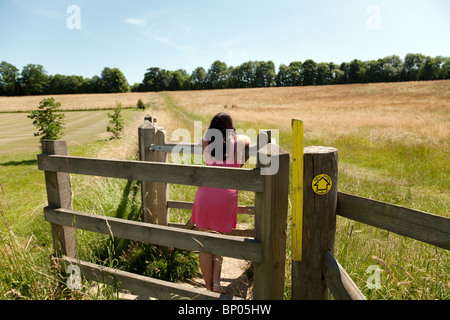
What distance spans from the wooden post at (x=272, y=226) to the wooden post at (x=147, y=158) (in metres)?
1.98

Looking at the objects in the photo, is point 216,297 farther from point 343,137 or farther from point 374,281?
point 343,137

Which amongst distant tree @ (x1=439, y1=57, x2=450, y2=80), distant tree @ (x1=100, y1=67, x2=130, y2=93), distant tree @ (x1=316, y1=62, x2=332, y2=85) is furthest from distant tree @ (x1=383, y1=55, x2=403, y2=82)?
distant tree @ (x1=100, y1=67, x2=130, y2=93)

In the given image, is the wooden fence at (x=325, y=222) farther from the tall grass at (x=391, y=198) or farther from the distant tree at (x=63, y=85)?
the distant tree at (x=63, y=85)

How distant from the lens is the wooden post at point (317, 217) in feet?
5.48

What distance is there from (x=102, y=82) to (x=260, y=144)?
99.0m

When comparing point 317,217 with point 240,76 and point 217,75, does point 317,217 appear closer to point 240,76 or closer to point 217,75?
point 240,76

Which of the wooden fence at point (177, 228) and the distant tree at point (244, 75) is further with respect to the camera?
the distant tree at point (244, 75)

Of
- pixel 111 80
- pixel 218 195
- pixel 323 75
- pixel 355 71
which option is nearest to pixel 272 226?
pixel 218 195

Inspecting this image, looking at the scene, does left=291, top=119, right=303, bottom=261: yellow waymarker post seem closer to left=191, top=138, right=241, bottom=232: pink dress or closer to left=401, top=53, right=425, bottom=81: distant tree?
left=191, top=138, right=241, bottom=232: pink dress

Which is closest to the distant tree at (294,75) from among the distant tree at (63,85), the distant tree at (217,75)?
the distant tree at (217,75)

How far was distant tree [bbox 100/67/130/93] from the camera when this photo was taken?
89906mm

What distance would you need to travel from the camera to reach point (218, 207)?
8.55ft
